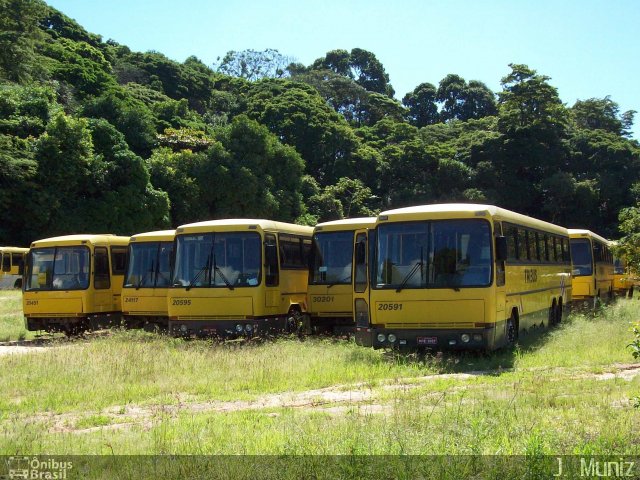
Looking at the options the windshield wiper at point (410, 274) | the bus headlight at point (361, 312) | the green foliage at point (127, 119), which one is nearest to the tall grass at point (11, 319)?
the bus headlight at point (361, 312)

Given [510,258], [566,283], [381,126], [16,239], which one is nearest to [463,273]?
[510,258]

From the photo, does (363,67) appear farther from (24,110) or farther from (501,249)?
(501,249)

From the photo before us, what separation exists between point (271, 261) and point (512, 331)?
225 inches

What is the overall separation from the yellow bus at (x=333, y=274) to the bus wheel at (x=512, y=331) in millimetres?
4492

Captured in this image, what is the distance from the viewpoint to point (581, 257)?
2616 centimetres

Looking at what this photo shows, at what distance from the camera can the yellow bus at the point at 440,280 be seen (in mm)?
13180

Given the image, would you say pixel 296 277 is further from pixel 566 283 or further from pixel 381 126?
pixel 381 126

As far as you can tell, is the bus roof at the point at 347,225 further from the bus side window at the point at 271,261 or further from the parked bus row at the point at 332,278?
the bus side window at the point at 271,261

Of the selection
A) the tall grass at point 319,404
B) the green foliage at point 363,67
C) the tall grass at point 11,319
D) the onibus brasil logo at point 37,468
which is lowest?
the onibus brasil logo at point 37,468

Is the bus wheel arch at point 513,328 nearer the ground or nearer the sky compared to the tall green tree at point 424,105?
nearer the ground

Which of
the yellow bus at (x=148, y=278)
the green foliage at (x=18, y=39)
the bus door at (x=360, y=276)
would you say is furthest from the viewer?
the green foliage at (x=18, y=39)

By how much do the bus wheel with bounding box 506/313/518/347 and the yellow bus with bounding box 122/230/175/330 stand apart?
945cm

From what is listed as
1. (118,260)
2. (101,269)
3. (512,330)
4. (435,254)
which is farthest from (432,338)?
(118,260)

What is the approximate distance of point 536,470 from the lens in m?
5.90
